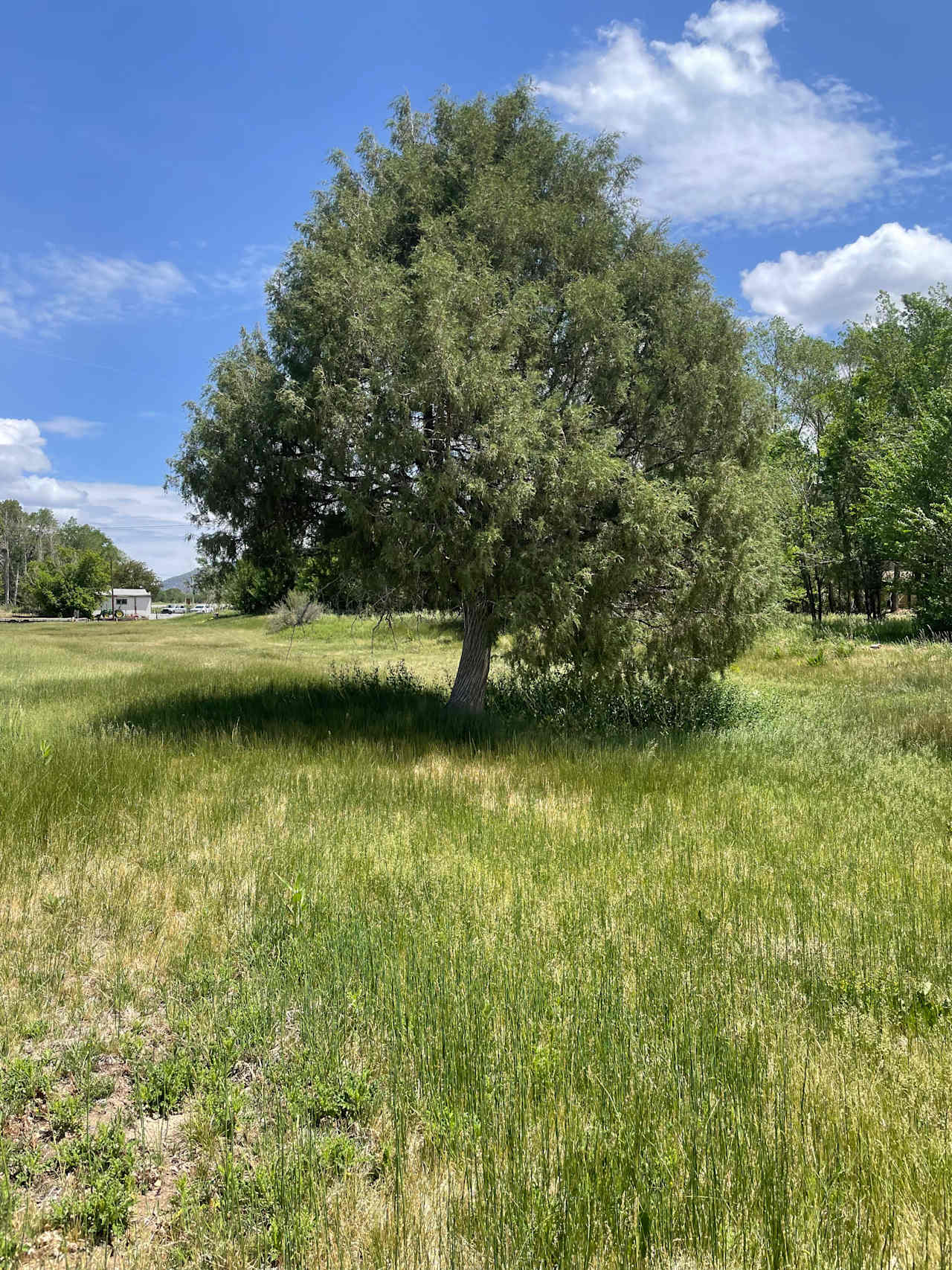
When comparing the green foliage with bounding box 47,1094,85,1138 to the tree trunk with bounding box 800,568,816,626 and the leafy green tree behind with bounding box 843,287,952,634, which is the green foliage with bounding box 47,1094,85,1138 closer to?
the leafy green tree behind with bounding box 843,287,952,634

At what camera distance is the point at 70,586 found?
90562 mm

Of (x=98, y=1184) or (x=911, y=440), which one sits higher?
(x=911, y=440)

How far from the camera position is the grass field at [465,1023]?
2512 mm

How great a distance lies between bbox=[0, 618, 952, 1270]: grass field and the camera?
251 centimetres

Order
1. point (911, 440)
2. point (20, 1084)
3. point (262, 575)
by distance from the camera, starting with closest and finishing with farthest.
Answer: point (20, 1084)
point (262, 575)
point (911, 440)

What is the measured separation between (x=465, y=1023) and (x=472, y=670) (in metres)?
10.3

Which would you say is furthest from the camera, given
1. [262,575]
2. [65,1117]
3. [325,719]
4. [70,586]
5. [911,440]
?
[70,586]

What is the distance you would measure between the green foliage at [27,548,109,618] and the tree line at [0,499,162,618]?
0.28ft

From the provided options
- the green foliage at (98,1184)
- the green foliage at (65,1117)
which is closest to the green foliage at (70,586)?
the green foliage at (65,1117)

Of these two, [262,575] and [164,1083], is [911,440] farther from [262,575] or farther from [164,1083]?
[164,1083]

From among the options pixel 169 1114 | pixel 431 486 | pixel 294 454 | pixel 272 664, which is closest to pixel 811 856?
pixel 169 1114

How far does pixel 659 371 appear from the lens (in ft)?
42.9

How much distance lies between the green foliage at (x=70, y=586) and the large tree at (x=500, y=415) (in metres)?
88.6

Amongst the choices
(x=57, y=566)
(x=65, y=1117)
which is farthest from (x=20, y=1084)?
(x=57, y=566)
